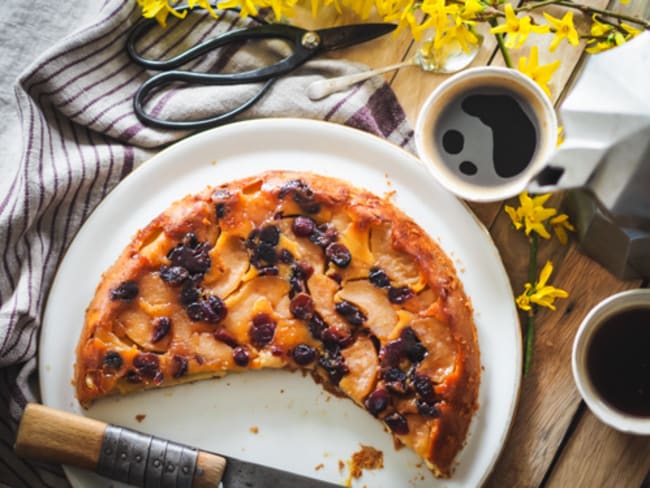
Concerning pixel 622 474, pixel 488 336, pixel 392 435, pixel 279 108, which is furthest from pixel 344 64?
pixel 622 474

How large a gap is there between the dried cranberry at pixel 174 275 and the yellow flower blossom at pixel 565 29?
57.8 inches

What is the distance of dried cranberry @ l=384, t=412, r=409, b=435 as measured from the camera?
244 centimetres

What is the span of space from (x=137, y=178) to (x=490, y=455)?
1.55 metres

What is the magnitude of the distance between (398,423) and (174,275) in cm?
87


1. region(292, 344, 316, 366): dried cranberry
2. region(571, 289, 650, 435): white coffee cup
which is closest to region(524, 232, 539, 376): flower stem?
region(571, 289, 650, 435): white coffee cup

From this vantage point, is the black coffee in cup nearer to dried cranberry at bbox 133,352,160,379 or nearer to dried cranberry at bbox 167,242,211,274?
dried cranberry at bbox 167,242,211,274

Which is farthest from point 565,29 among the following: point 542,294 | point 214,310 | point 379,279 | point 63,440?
point 63,440

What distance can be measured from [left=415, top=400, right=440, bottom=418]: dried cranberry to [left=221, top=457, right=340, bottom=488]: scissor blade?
37cm

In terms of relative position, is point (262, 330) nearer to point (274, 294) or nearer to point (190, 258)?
point (274, 294)

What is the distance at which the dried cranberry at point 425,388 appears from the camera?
2.40 metres

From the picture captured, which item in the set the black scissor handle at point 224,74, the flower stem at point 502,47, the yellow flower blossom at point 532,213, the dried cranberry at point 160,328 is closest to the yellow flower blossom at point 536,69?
the flower stem at point 502,47

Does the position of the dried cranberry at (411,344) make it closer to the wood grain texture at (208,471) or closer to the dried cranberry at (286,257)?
the dried cranberry at (286,257)

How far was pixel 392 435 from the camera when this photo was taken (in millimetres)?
2574

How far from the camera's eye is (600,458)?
8.48ft
